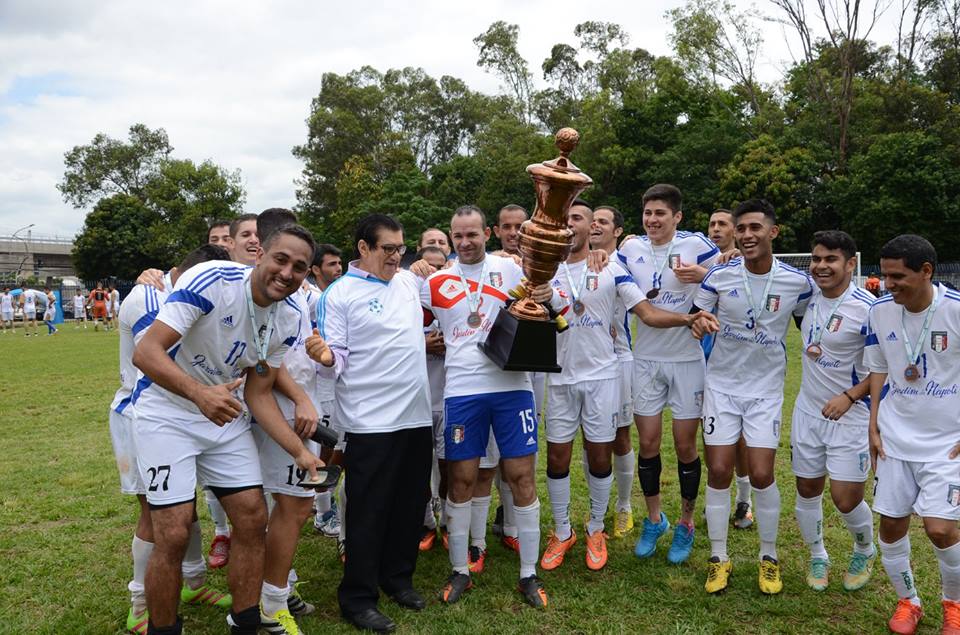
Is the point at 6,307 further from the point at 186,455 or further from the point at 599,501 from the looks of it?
the point at 599,501

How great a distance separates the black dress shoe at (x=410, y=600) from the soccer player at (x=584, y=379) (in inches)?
40.1

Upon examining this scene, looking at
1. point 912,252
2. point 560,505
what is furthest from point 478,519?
point 912,252

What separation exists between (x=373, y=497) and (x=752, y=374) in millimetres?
2672

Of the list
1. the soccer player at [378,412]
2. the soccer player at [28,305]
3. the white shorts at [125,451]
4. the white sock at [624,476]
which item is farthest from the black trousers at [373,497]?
the soccer player at [28,305]

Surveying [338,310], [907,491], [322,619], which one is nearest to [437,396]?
[338,310]

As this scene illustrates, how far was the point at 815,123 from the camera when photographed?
32.8 meters

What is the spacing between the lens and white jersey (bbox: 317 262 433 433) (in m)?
4.28

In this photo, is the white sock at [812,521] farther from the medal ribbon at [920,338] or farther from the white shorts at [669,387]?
the medal ribbon at [920,338]

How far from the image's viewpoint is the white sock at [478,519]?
16.1 feet

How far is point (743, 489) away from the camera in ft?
19.2

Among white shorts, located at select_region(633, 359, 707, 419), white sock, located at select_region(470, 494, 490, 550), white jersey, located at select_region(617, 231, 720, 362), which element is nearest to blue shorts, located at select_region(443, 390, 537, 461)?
white sock, located at select_region(470, 494, 490, 550)

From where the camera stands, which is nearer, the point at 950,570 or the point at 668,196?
the point at 950,570

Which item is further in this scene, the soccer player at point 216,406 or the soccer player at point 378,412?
the soccer player at point 378,412

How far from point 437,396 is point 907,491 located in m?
3.10
